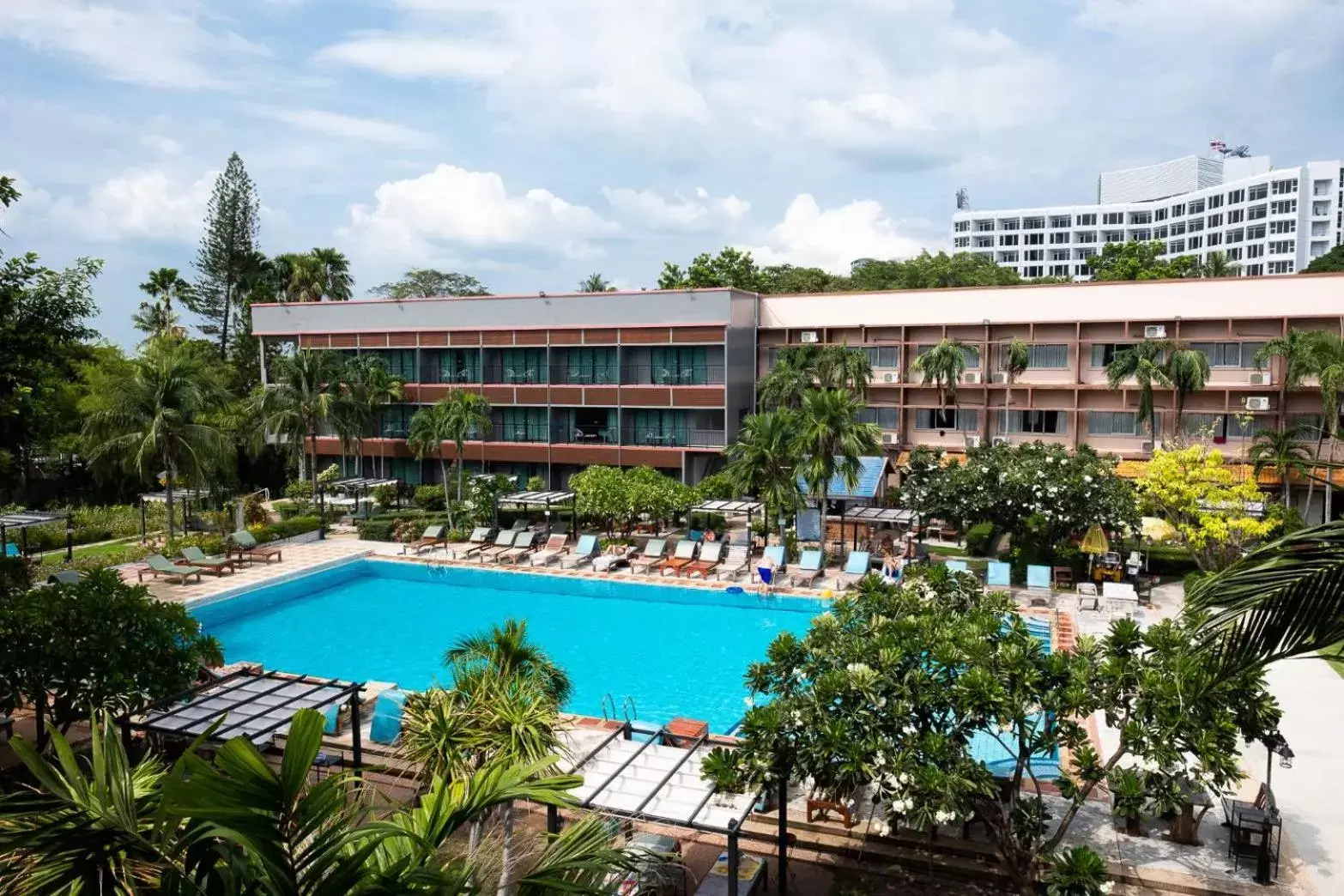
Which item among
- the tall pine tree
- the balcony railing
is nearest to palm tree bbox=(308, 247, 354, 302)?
the tall pine tree

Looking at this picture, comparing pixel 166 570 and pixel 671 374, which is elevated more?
pixel 671 374

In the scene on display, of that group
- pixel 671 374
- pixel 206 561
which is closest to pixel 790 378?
pixel 671 374

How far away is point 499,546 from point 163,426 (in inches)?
400

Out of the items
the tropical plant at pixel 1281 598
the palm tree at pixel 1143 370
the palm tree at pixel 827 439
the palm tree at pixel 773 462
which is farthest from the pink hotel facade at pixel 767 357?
the tropical plant at pixel 1281 598

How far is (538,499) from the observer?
28938 millimetres

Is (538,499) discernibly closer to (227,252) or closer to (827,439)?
(827,439)

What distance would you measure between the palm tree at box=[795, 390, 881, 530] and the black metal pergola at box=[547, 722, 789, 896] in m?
15.0

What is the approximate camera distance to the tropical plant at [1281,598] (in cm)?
538

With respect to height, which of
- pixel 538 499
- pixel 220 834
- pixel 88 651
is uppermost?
pixel 220 834

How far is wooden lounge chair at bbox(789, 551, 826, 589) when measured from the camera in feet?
81.0

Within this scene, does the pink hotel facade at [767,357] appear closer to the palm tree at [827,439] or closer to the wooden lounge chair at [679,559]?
the wooden lounge chair at [679,559]

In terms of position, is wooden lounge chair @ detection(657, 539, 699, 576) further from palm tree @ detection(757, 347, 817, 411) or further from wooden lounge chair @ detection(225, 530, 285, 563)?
wooden lounge chair @ detection(225, 530, 285, 563)

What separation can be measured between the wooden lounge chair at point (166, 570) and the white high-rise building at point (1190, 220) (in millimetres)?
88643

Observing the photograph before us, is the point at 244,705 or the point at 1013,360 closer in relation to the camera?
the point at 244,705
